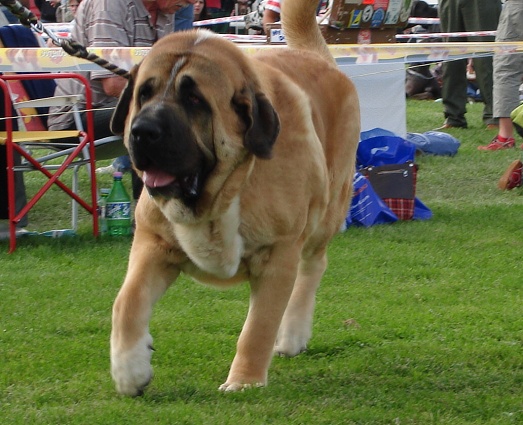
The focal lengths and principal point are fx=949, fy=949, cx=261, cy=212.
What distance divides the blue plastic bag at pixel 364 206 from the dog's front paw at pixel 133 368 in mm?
3388

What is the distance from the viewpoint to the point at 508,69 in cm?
925

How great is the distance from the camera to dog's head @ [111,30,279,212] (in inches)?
117

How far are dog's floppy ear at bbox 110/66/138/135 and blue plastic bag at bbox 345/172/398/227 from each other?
318 centimetres

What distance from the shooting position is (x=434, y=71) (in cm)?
1461

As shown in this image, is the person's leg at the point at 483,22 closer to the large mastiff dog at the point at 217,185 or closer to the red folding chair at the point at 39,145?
the red folding chair at the point at 39,145

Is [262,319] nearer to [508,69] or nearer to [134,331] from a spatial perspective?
[134,331]

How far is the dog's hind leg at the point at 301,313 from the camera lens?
12.9ft

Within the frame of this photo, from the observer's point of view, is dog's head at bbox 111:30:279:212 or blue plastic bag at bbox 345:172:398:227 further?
blue plastic bag at bbox 345:172:398:227

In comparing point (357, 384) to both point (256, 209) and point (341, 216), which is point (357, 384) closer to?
point (256, 209)

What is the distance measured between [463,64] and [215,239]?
26.7 ft

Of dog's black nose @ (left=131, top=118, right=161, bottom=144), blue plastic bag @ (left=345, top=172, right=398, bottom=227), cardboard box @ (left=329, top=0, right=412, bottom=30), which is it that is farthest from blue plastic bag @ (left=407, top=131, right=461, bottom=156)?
dog's black nose @ (left=131, top=118, right=161, bottom=144)

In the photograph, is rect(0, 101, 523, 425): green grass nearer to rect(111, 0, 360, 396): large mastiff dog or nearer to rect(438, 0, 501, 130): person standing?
rect(111, 0, 360, 396): large mastiff dog

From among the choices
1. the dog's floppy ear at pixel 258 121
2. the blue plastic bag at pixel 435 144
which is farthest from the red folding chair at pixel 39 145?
the blue plastic bag at pixel 435 144

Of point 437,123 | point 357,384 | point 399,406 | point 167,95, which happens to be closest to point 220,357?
point 357,384
